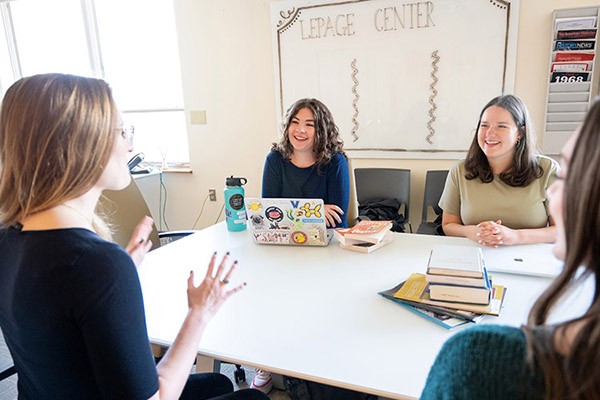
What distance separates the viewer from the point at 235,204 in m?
1.97

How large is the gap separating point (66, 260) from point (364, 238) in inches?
43.9

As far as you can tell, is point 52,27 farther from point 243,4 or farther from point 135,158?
→ point 243,4

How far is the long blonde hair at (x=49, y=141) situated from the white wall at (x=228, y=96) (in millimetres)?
2462

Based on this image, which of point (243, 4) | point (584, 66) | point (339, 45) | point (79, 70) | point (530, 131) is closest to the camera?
point (530, 131)

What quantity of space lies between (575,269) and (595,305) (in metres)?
0.05

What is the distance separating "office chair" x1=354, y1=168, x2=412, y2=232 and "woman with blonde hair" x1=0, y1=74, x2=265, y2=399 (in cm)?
213

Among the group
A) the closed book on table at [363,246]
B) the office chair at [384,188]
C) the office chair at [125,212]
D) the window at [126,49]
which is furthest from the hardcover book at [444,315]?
the window at [126,49]

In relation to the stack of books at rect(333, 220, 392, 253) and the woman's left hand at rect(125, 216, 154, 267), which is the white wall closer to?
the stack of books at rect(333, 220, 392, 253)

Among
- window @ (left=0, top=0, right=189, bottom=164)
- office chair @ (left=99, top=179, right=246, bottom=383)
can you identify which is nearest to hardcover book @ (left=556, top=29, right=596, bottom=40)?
office chair @ (left=99, top=179, right=246, bottom=383)

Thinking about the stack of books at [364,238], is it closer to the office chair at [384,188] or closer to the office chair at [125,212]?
the office chair at [125,212]

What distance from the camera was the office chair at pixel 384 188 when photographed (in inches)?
114

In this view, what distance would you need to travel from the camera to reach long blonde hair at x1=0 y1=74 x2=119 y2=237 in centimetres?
80

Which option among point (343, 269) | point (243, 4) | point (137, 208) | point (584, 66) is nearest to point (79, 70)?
point (243, 4)

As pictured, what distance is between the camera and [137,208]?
8.16 feet
